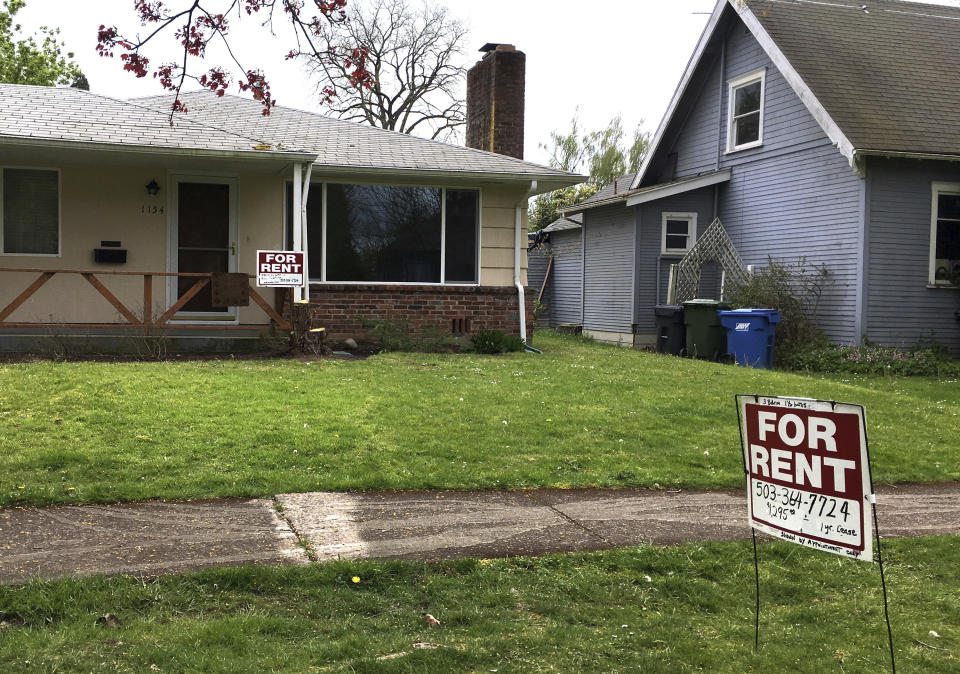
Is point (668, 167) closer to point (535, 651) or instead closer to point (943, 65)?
point (943, 65)

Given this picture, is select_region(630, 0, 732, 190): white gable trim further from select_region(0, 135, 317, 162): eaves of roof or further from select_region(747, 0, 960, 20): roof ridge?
select_region(0, 135, 317, 162): eaves of roof

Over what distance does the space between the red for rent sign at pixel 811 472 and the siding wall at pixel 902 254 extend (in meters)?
12.9

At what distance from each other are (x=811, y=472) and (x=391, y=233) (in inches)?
472

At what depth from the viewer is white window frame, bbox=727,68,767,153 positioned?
58.5ft

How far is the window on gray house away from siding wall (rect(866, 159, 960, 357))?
43.1 ft

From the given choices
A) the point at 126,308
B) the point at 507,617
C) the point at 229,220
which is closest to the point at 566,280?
the point at 229,220

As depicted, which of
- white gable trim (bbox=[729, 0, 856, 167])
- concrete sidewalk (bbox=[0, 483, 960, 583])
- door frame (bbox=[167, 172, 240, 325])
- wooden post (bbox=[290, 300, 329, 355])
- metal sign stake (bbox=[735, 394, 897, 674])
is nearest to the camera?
metal sign stake (bbox=[735, 394, 897, 674])

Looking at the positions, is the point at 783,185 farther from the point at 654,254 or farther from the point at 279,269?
the point at 279,269

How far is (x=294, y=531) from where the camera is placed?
17.0 ft

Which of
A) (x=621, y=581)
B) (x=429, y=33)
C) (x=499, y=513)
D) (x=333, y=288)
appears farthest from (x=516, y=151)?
(x=429, y=33)

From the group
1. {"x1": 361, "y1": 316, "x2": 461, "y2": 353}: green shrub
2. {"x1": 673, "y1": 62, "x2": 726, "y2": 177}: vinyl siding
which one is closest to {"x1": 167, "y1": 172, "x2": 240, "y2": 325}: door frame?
{"x1": 361, "y1": 316, "x2": 461, "y2": 353}: green shrub

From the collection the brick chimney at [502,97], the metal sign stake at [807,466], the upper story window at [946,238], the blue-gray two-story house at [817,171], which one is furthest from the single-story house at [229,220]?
the metal sign stake at [807,466]

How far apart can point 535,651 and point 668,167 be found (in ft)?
61.8

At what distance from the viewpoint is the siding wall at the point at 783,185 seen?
51.4 feet
